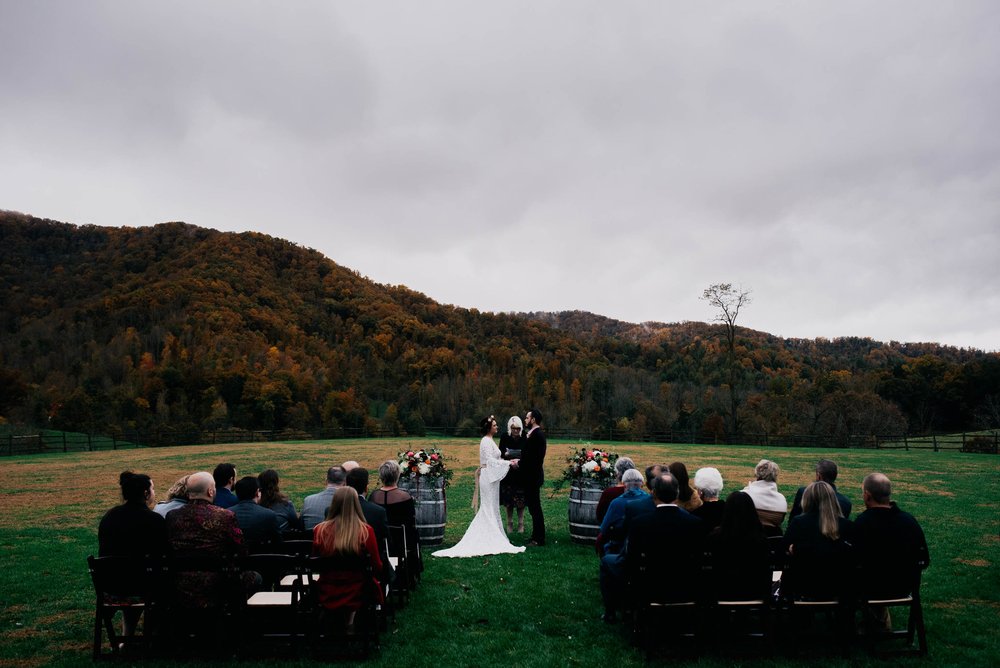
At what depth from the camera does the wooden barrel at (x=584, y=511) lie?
1105cm

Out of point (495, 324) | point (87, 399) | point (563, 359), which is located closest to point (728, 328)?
point (563, 359)

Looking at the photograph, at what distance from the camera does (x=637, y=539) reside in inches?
235

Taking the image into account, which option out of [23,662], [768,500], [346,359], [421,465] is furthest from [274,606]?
[346,359]

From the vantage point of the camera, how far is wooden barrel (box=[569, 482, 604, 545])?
11047mm

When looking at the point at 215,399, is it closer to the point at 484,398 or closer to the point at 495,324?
the point at 484,398

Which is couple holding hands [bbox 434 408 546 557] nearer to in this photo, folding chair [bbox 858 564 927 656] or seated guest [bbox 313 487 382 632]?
seated guest [bbox 313 487 382 632]

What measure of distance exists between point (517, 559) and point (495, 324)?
130m

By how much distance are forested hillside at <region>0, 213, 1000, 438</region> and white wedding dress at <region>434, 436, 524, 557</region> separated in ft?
187

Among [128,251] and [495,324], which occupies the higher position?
[128,251]

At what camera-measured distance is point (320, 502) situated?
7.88m

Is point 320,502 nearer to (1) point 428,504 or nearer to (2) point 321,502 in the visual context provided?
(2) point 321,502

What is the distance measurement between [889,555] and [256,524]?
21.2 feet

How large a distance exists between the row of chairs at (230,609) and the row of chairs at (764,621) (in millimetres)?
2696

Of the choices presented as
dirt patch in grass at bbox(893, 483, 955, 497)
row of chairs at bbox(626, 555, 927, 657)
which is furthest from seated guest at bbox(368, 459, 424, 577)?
dirt patch in grass at bbox(893, 483, 955, 497)
